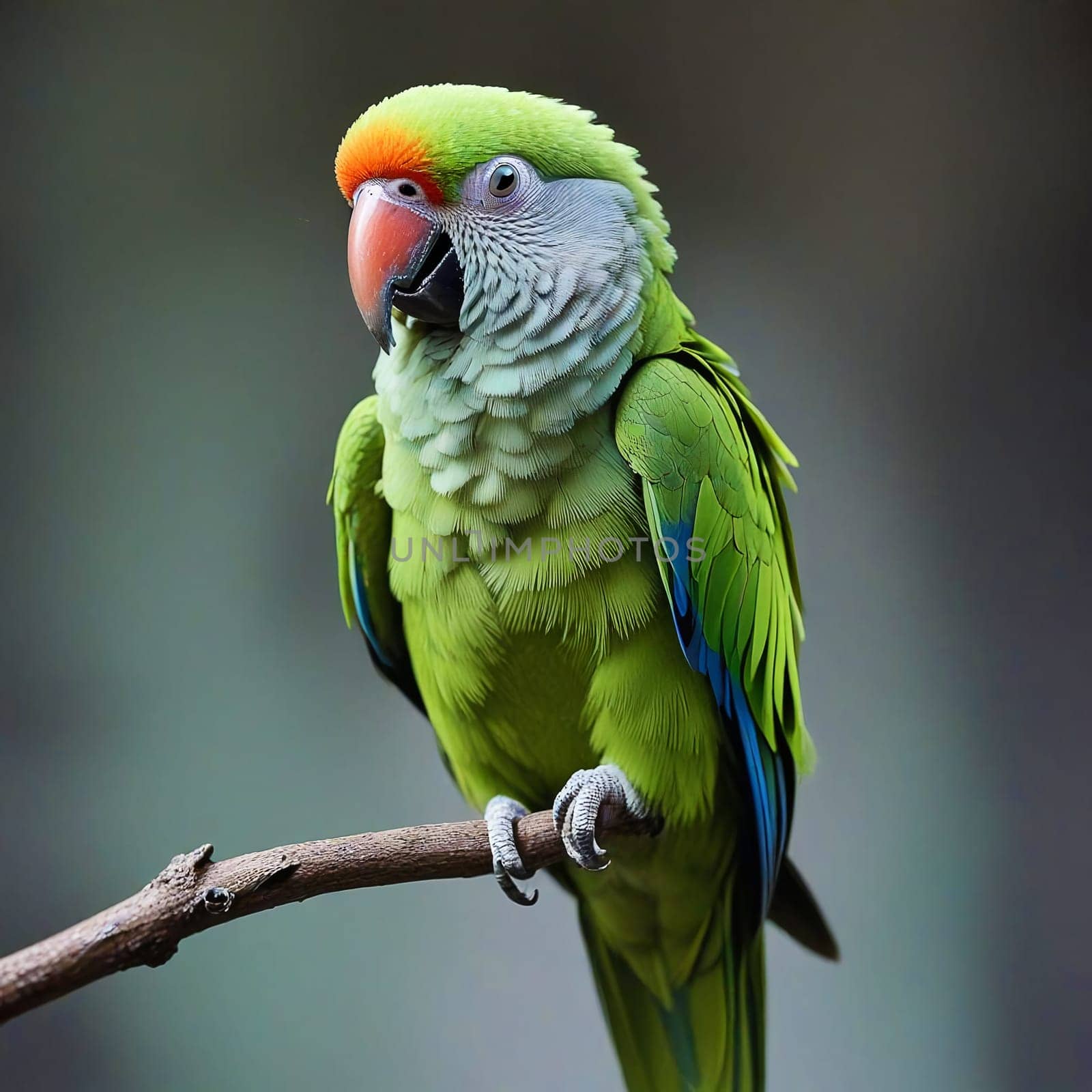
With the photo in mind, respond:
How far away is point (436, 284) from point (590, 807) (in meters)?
0.52

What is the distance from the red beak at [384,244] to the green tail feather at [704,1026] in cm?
81

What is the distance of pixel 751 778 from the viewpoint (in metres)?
1.04

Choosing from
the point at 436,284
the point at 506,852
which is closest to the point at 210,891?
the point at 506,852

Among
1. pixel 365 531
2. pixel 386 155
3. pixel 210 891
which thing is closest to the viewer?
pixel 210 891

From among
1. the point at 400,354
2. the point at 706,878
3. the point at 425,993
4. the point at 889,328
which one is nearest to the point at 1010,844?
the point at 706,878

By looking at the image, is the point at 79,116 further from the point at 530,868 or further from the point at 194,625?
the point at 530,868

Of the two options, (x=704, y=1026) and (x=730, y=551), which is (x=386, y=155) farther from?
(x=704, y=1026)

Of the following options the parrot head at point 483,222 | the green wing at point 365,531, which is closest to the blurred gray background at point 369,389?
the green wing at point 365,531

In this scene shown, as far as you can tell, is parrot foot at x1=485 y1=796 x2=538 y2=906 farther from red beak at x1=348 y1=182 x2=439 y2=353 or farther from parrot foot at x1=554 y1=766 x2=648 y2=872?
red beak at x1=348 y1=182 x2=439 y2=353

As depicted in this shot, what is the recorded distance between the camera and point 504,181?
0.91 metres

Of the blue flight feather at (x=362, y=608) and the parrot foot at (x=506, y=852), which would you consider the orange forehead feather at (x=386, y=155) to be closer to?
the blue flight feather at (x=362, y=608)

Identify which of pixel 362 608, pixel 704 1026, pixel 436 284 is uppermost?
pixel 436 284

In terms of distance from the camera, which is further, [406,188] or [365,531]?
[365,531]

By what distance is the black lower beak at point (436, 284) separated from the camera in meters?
0.91
